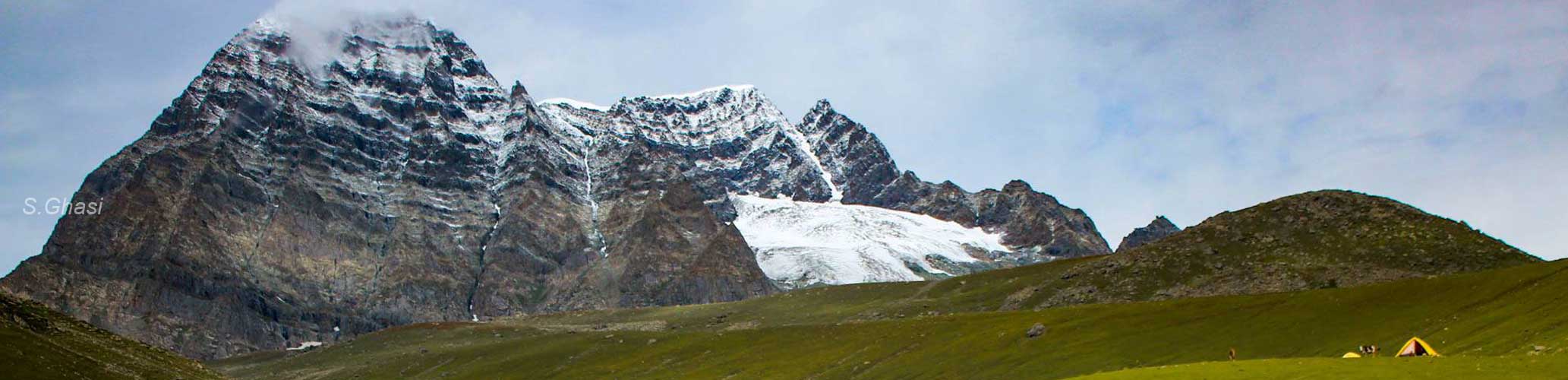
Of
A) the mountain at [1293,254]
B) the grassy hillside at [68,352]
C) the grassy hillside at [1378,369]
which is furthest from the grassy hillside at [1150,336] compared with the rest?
the grassy hillside at [68,352]

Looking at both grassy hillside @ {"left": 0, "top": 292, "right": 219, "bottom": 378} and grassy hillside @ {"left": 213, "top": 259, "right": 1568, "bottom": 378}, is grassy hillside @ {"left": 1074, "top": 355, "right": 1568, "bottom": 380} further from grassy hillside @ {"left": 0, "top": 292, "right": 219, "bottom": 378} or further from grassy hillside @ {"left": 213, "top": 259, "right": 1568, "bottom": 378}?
grassy hillside @ {"left": 0, "top": 292, "right": 219, "bottom": 378}

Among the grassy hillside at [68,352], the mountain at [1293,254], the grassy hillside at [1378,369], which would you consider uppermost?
the mountain at [1293,254]

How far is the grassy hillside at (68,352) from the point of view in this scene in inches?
2803

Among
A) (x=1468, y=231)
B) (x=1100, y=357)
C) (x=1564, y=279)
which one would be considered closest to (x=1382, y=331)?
(x=1564, y=279)

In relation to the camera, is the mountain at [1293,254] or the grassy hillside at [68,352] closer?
the grassy hillside at [68,352]

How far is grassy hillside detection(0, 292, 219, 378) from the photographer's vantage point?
2803 inches

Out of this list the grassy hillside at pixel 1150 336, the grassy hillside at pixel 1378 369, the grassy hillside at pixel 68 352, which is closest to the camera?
the grassy hillside at pixel 1378 369

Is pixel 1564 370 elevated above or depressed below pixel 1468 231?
below

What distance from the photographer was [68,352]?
258 ft

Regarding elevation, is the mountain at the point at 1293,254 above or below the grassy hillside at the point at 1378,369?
above

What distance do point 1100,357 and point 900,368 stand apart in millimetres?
22521

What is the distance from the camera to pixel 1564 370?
5275 cm

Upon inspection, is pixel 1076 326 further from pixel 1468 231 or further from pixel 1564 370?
pixel 1564 370

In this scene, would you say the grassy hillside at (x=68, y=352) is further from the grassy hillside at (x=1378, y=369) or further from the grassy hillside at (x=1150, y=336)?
the grassy hillside at (x=1150, y=336)
